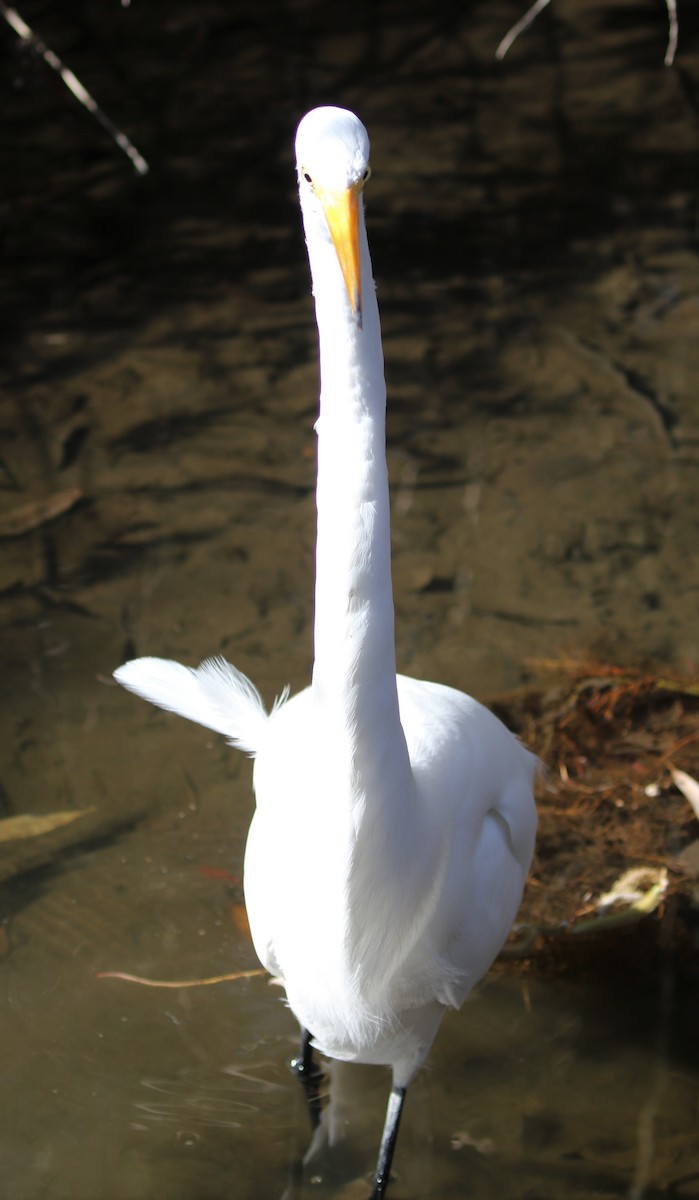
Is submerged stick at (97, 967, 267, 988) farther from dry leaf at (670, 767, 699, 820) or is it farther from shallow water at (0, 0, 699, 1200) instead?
dry leaf at (670, 767, 699, 820)

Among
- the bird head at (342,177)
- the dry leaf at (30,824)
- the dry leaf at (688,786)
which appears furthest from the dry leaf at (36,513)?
the bird head at (342,177)

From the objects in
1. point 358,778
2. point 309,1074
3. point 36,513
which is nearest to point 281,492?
point 36,513

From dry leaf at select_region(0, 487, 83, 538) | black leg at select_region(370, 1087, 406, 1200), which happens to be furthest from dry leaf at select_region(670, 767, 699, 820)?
dry leaf at select_region(0, 487, 83, 538)

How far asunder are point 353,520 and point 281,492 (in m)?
2.03

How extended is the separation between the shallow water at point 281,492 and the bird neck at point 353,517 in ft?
3.15

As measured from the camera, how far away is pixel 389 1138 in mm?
1884

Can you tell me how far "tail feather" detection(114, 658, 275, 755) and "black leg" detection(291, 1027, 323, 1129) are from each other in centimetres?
52

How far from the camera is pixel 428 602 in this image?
2.98 meters

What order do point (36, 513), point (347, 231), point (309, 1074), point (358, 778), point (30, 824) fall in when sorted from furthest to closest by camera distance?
point (36, 513), point (30, 824), point (309, 1074), point (358, 778), point (347, 231)

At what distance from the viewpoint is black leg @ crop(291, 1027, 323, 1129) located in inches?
79.7

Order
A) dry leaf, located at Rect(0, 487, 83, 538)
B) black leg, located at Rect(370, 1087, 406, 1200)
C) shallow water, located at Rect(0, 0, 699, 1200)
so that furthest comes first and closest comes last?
dry leaf, located at Rect(0, 487, 83, 538) < shallow water, located at Rect(0, 0, 699, 1200) < black leg, located at Rect(370, 1087, 406, 1200)

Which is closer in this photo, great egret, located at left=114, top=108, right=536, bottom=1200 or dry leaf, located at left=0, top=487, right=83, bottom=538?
great egret, located at left=114, top=108, right=536, bottom=1200

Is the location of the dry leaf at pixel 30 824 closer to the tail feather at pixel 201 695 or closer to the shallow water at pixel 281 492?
the shallow water at pixel 281 492

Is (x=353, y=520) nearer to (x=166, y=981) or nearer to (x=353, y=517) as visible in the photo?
(x=353, y=517)
